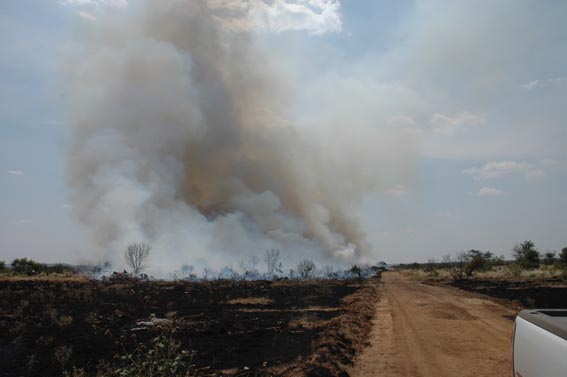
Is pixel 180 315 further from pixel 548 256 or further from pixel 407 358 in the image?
pixel 548 256

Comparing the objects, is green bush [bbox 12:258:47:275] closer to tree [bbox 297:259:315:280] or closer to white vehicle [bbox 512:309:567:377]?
tree [bbox 297:259:315:280]

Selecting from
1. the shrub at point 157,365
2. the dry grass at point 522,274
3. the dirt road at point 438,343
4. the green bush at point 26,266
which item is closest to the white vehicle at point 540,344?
A: the shrub at point 157,365

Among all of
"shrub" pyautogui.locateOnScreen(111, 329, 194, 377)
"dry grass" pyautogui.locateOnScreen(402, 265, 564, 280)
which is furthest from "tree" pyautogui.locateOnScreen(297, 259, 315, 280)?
"shrub" pyautogui.locateOnScreen(111, 329, 194, 377)

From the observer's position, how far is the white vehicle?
328cm

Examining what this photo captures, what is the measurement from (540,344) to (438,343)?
9.49 metres

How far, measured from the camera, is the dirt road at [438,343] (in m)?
9.50

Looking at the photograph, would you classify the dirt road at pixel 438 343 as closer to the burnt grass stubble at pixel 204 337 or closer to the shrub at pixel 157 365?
the burnt grass stubble at pixel 204 337

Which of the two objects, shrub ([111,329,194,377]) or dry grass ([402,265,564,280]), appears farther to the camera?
dry grass ([402,265,564,280])

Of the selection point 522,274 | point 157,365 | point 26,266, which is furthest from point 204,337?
point 26,266

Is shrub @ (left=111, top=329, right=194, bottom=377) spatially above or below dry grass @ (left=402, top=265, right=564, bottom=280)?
below

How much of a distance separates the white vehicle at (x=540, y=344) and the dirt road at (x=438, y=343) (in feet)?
17.7

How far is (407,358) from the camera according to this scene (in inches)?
414

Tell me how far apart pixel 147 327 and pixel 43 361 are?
5.19 m

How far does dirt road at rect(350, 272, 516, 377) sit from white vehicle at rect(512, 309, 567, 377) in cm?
541
